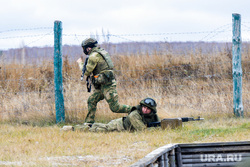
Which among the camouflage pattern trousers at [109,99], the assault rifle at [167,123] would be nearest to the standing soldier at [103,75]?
the camouflage pattern trousers at [109,99]

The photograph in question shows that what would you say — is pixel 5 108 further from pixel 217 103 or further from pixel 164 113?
pixel 217 103

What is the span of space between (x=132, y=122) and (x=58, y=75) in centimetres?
280

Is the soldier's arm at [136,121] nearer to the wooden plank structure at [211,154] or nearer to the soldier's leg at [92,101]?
the soldier's leg at [92,101]

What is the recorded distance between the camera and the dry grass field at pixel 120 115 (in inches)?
284

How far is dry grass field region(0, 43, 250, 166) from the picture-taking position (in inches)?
284

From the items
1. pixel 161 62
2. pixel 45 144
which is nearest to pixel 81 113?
pixel 45 144

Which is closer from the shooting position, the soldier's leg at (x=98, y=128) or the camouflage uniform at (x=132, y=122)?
the camouflage uniform at (x=132, y=122)

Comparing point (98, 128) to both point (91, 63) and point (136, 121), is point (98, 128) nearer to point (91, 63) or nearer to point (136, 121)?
point (136, 121)

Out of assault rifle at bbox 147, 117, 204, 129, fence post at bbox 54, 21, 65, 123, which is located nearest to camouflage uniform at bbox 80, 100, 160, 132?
assault rifle at bbox 147, 117, 204, 129

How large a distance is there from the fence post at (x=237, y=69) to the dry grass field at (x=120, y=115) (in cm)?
24

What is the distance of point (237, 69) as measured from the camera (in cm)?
1113

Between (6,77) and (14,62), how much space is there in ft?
8.35

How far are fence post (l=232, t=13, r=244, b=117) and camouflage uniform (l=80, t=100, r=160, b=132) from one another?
2.58 m

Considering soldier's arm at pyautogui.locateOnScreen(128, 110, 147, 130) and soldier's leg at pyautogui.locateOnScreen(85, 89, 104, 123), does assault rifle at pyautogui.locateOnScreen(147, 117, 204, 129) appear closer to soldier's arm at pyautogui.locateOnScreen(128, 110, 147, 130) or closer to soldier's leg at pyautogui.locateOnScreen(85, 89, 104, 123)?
soldier's arm at pyautogui.locateOnScreen(128, 110, 147, 130)
